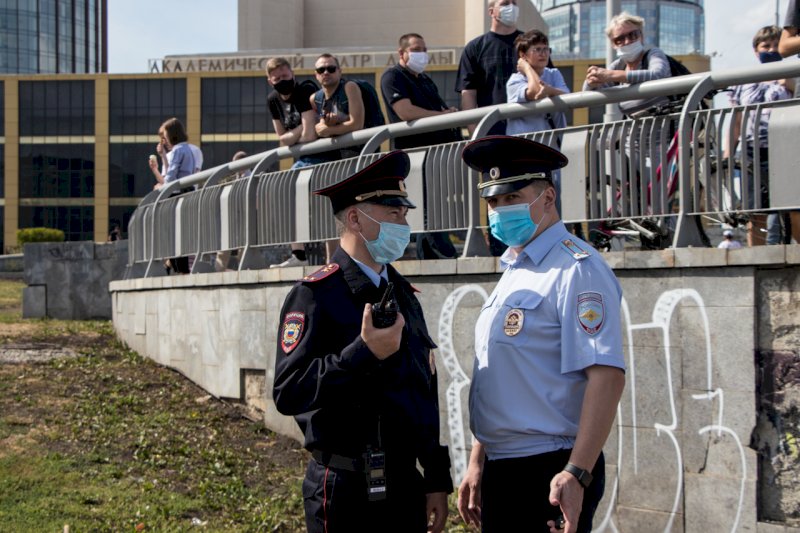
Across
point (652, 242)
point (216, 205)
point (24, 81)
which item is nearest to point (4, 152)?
point (24, 81)

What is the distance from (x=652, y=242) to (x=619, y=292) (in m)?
3.34

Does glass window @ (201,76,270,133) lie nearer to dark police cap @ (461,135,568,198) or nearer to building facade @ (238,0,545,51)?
building facade @ (238,0,545,51)

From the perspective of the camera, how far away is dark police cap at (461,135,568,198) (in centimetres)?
381

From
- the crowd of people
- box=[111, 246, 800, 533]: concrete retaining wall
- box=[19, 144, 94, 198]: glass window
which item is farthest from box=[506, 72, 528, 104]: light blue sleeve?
box=[19, 144, 94, 198]: glass window

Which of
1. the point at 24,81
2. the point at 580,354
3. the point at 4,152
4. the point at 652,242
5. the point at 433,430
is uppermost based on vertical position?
the point at 24,81

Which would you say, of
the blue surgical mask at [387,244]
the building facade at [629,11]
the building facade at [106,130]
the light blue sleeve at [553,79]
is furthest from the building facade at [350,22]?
the building facade at [629,11]

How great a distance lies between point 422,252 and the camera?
321 inches

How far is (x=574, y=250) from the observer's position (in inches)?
144

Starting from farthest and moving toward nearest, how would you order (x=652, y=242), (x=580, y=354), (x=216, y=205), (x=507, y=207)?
(x=216, y=205) → (x=652, y=242) → (x=507, y=207) → (x=580, y=354)

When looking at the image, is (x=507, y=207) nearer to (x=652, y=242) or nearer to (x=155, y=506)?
(x=652, y=242)

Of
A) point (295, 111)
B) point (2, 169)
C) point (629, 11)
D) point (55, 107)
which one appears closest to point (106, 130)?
point (55, 107)

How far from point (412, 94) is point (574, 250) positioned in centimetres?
505

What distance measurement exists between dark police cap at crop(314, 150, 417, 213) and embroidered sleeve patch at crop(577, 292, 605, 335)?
0.88 m

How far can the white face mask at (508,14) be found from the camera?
8.40 metres
